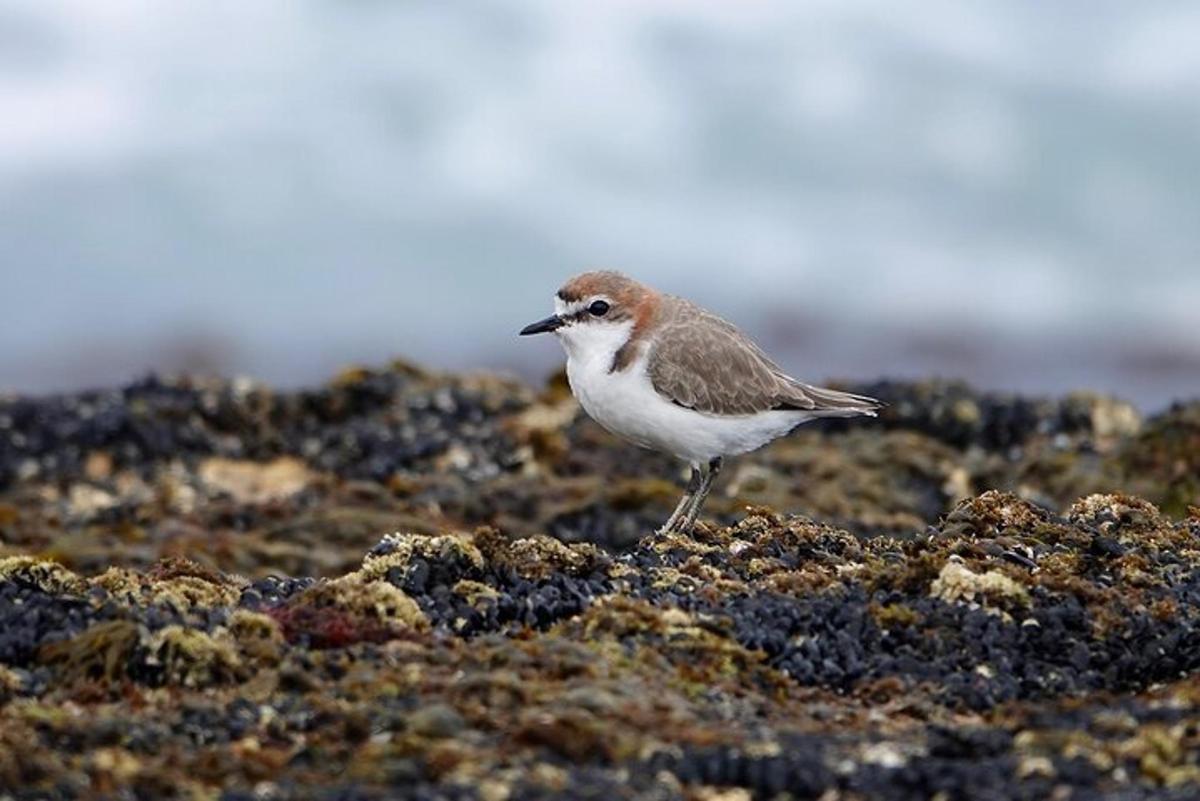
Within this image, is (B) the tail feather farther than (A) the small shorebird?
Yes

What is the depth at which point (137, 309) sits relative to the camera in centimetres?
2788

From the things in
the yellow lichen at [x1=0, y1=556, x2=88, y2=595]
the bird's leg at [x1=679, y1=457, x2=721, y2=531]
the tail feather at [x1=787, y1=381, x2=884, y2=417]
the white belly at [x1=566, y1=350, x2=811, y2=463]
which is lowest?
the yellow lichen at [x1=0, y1=556, x2=88, y2=595]

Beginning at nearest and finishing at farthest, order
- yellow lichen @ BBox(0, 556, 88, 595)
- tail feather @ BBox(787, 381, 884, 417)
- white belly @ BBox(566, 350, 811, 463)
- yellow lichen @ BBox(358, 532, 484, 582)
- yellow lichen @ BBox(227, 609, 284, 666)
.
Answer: yellow lichen @ BBox(227, 609, 284, 666)
yellow lichen @ BBox(0, 556, 88, 595)
yellow lichen @ BBox(358, 532, 484, 582)
white belly @ BBox(566, 350, 811, 463)
tail feather @ BBox(787, 381, 884, 417)

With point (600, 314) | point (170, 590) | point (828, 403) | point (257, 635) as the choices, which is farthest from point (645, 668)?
point (828, 403)

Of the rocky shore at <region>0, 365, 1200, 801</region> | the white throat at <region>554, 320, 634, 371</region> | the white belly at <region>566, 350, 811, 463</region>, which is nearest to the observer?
the rocky shore at <region>0, 365, 1200, 801</region>

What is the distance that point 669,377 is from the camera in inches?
332

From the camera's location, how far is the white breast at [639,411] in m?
8.41

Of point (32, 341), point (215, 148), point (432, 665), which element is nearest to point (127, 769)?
point (432, 665)

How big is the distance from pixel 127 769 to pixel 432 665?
1.00 m

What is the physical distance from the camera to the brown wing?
27.8 ft

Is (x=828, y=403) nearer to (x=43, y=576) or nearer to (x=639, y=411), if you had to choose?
(x=639, y=411)

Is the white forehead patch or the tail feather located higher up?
the white forehead patch

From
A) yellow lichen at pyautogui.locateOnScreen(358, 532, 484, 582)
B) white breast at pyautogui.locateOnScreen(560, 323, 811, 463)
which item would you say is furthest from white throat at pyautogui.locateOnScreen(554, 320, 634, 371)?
yellow lichen at pyautogui.locateOnScreen(358, 532, 484, 582)

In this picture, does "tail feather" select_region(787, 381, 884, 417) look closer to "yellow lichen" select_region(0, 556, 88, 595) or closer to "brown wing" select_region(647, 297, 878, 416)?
"brown wing" select_region(647, 297, 878, 416)
